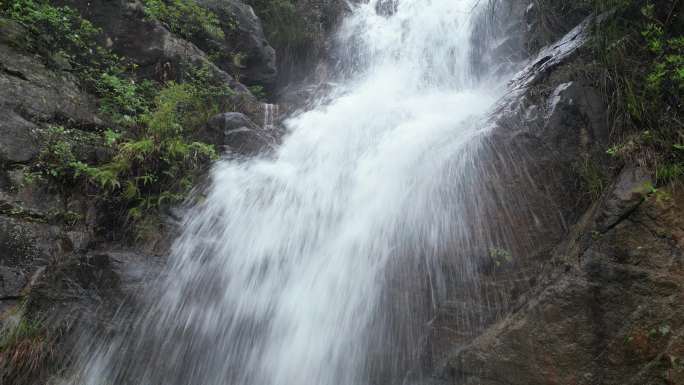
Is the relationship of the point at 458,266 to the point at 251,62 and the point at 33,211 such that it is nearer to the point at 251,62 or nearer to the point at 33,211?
the point at 33,211

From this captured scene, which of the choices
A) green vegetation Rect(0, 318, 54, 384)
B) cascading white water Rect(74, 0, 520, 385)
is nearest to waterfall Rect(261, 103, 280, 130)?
cascading white water Rect(74, 0, 520, 385)

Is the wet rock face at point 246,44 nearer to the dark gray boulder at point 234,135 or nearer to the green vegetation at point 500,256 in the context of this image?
the dark gray boulder at point 234,135

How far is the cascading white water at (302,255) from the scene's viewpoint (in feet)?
11.2

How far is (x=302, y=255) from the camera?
4.20 meters

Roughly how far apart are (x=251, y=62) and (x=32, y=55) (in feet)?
13.2

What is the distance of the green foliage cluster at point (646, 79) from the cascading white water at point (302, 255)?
133 cm

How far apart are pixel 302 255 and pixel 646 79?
144 inches

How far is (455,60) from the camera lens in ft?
28.3

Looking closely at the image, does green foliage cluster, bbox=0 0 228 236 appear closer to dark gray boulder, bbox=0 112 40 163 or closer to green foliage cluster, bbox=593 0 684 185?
dark gray boulder, bbox=0 112 40 163

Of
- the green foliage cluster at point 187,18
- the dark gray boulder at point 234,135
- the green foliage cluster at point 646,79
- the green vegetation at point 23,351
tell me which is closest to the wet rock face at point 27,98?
the dark gray boulder at point 234,135

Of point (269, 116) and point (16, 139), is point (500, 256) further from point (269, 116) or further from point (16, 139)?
point (269, 116)

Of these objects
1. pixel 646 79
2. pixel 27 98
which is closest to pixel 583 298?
pixel 646 79

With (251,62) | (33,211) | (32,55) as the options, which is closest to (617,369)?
(33,211)

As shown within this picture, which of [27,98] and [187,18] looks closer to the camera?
[27,98]
